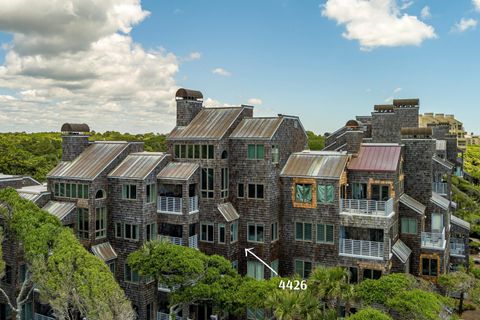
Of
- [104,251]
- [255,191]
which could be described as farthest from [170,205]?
[255,191]

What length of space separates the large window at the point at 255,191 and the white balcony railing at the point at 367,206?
643cm

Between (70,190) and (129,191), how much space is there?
5199mm

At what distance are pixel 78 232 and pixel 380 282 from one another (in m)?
23.2

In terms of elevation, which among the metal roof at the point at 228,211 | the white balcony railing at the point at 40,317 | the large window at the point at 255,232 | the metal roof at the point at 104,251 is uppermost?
the metal roof at the point at 228,211

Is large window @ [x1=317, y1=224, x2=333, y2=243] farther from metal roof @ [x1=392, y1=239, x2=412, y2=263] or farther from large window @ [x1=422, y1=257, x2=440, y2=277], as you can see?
large window @ [x1=422, y1=257, x2=440, y2=277]

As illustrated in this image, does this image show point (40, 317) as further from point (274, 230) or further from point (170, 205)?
point (274, 230)

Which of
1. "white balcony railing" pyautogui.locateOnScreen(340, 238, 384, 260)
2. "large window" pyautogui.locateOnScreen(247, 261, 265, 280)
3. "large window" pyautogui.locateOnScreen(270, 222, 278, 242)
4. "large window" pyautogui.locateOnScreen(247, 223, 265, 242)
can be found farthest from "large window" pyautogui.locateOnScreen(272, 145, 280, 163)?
"large window" pyautogui.locateOnScreen(247, 261, 265, 280)

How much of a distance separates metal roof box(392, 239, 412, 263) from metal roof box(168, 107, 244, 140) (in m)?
16.8

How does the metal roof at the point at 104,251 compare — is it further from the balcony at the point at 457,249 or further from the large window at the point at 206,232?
the balcony at the point at 457,249

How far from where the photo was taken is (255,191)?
1355 inches

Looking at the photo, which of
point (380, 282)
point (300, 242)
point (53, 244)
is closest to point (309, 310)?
point (380, 282)

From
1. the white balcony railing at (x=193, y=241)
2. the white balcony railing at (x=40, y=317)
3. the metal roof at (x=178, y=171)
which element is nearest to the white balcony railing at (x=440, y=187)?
the metal roof at (x=178, y=171)

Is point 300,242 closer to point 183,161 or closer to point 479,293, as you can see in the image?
point 183,161

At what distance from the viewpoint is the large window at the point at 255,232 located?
34.2 meters
